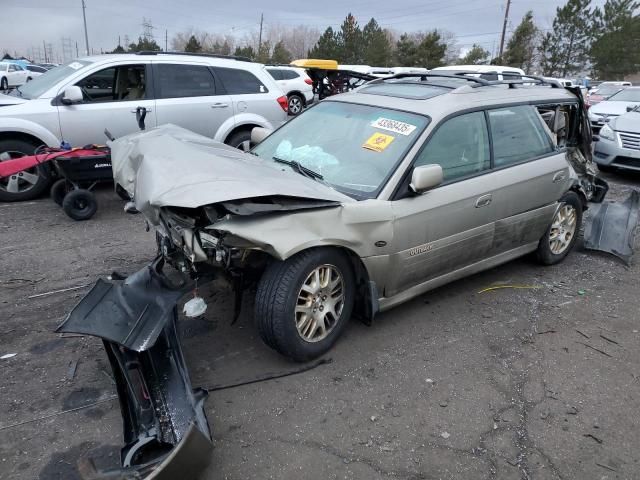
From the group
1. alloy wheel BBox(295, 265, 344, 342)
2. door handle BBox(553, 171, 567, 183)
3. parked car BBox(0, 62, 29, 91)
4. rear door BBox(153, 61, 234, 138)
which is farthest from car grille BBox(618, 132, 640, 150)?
parked car BBox(0, 62, 29, 91)

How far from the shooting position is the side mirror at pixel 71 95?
21.5ft

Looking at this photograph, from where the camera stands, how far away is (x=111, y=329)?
9.09ft

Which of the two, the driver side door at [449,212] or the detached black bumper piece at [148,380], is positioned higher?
the driver side door at [449,212]

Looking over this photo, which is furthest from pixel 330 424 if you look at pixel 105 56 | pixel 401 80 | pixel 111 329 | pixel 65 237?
pixel 105 56

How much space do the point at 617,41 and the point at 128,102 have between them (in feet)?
168

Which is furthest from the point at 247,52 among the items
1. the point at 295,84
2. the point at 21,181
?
the point at 21,181

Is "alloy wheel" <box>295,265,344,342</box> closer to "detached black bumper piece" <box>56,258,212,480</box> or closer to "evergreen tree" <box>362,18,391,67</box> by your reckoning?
"detached black bumper piece" <box>56,258,212,480</box>

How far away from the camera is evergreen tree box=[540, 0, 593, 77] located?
159 feet

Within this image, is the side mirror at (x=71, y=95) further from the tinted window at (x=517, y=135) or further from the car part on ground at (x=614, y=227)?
the car part on ground at (x=614, y=227)

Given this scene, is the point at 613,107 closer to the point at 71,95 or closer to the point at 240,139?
the point at 240,139

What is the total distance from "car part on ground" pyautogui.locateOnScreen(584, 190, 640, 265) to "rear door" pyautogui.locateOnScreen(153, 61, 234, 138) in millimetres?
5206

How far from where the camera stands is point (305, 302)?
3.23 m

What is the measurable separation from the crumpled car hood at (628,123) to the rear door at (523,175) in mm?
5606

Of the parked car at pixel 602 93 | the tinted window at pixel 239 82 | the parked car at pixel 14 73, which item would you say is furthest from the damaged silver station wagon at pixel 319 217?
the parked car at pixel 14 73
